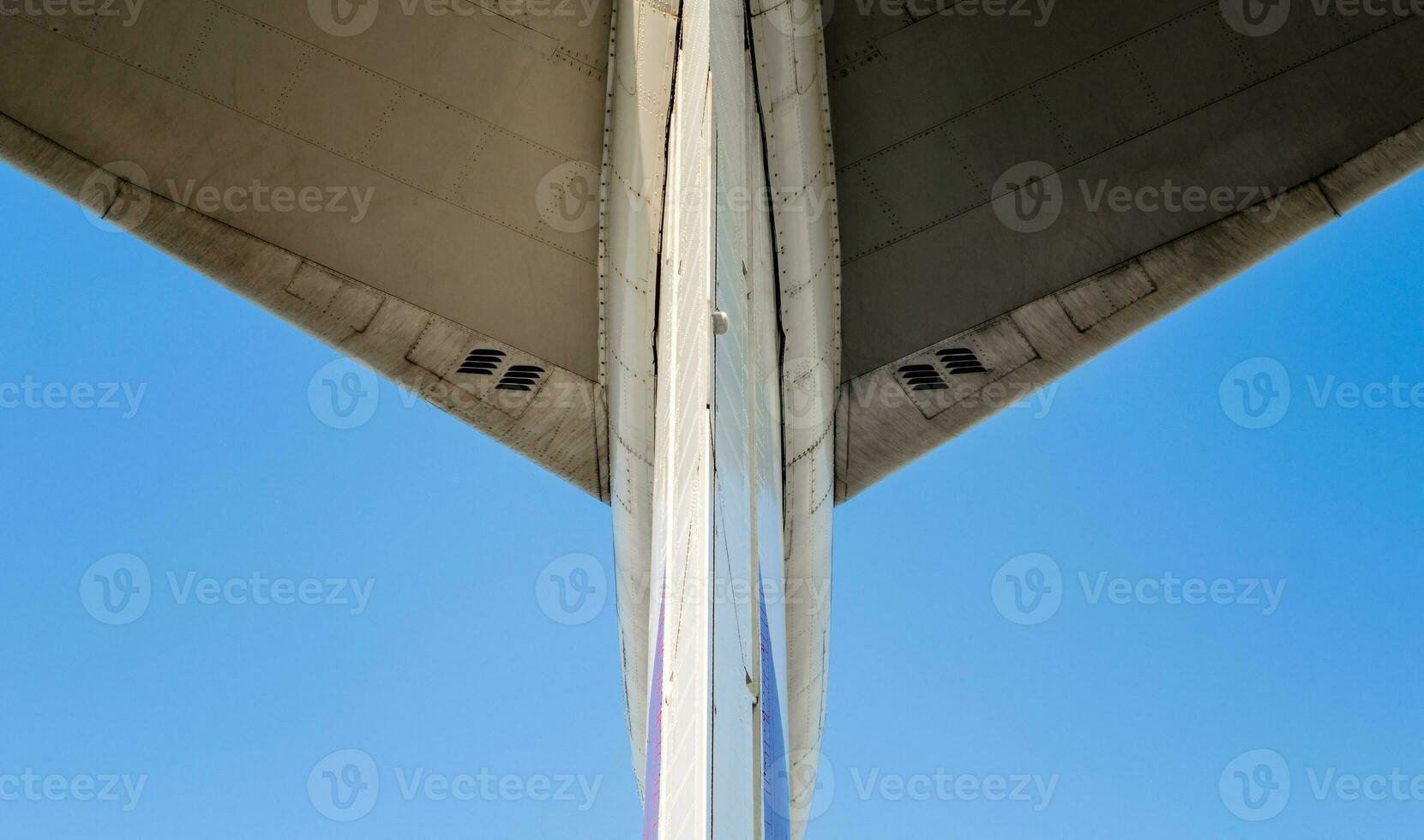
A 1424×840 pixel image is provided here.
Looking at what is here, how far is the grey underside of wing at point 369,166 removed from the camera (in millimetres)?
8531

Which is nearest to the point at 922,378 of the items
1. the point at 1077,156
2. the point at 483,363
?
the point at 1077,156

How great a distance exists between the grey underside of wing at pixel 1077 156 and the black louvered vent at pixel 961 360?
0.5 inches

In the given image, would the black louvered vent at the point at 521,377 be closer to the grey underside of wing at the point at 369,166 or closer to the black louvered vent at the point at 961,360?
the grey underside of wing at the point at 369,166

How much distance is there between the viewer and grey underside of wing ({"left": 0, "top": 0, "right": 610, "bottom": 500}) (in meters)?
8.53

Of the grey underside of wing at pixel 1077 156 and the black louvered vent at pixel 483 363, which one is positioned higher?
the grey underside of wing at pixel 1077 156

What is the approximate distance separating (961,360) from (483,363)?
3453 millimetres

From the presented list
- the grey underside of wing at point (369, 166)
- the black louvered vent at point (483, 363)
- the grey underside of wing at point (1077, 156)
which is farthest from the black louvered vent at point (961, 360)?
the black louvered vent at point (483, 363)

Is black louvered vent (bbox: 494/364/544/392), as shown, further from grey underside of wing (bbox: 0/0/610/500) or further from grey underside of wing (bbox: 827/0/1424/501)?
grey underside of wing (bbox: 827/0/1424/501)

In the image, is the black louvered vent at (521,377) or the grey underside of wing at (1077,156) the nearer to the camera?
the grey underside of wing at (1077,156)

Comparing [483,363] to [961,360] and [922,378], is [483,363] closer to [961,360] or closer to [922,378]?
[922,378]

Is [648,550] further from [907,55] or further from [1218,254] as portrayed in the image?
[1218,254]

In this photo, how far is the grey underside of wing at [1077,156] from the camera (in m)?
8.49

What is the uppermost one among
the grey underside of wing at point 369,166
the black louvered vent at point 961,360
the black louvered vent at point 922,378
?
the grey underside of wing at point 369,166

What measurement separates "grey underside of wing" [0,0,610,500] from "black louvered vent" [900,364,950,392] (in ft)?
7.26
